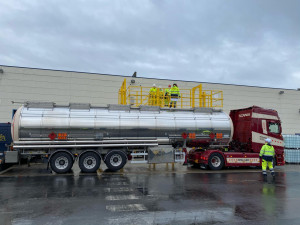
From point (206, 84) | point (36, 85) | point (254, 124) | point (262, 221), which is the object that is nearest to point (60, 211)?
point (262, 221)

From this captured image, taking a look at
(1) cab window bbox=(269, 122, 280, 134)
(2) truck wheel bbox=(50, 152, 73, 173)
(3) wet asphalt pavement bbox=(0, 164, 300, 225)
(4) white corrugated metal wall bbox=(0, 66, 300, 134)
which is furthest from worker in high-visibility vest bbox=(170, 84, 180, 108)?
(4) white corrugated metal wall bbox=(0, 66, 300, 134)

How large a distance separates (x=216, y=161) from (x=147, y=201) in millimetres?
7984

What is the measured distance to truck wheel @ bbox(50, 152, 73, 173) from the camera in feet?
40.0

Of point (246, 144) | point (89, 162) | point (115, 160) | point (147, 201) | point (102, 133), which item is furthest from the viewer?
point (246, 144)

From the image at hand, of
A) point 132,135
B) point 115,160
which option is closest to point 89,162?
point 115,160

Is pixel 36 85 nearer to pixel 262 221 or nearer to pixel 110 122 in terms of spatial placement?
pixel 110 122

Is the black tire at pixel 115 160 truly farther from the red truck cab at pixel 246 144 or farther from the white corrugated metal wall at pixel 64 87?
the white corrugated metal wall at pixel 64 87

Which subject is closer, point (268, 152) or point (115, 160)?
point (268, 152)

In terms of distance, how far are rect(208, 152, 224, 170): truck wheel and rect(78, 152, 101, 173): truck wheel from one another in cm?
605

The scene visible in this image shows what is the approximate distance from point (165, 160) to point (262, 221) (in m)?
8.08

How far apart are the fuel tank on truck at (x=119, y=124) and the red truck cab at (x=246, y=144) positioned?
2.73ft

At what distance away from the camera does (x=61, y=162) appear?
1231 centimetres

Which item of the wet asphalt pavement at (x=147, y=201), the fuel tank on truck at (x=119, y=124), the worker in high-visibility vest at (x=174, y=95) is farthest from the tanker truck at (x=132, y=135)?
the wet asphalt pavement at (x=147, y=201)

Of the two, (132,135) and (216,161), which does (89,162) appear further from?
(216,161)
